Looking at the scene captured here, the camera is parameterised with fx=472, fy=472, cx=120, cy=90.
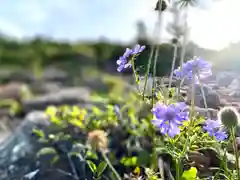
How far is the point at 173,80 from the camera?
115 cm

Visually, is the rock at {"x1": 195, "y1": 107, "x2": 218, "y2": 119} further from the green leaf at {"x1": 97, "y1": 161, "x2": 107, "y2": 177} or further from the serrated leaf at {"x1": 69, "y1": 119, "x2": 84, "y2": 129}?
the serrated leaf at {"x1": 69, "y1": 119, "x2": 84, "y2": 129}

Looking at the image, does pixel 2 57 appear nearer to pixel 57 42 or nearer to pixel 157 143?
pixel 57 42

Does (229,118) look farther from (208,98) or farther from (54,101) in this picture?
(54,101)

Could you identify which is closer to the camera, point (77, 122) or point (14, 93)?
point (77, 122)

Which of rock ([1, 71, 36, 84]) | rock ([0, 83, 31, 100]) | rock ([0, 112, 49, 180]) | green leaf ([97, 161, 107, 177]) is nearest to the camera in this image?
green leaf ([97, 161, 107, 177])

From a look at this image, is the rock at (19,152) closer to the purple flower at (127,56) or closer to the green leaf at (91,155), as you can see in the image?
the green leaf at (91,155)

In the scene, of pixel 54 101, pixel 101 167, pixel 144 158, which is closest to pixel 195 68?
pixel 101 167

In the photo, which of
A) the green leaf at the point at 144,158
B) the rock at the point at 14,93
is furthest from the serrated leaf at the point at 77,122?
the rock at the point at 14,93

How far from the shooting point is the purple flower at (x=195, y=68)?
103 centimetres

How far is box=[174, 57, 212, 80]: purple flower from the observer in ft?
3.37

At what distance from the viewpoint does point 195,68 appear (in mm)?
1028

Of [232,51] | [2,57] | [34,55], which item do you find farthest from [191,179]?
[2,57]

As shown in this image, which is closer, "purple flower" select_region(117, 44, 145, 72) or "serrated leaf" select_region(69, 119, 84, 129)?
"purple flower" select_region(117, 44, 145, 72)

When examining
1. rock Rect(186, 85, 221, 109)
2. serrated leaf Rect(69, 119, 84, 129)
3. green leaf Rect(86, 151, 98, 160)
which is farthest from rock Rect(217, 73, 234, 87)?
serrated leaf Rect(69, 119, 84, 129)
